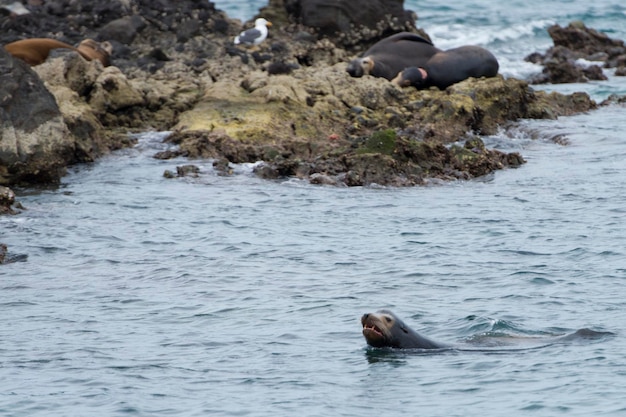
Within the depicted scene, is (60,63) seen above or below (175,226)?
above

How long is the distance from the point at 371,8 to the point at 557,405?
70.3 feet

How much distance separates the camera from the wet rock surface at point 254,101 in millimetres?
17953

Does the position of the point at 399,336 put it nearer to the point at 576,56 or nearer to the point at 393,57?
the point at 393,57

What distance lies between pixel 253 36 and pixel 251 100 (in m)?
6.50

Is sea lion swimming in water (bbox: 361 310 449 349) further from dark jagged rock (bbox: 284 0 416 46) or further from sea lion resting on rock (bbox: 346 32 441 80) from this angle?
dark jagged rock (bbox: 284 0 416 46)

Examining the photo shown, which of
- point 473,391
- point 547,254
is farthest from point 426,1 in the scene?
point 473,391

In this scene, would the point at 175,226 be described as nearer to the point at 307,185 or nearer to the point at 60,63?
the point at 307,185

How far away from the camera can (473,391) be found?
8.85 metres

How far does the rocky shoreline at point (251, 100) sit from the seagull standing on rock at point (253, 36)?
0.22m

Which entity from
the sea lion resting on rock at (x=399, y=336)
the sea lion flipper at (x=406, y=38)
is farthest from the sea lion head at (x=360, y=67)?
the sea lion resting on rock at (x=399, y=336)

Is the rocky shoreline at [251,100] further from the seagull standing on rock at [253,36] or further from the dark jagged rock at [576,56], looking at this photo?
the seagull standing on rock at [253,36]

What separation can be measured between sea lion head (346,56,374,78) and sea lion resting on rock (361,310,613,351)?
1331 cm

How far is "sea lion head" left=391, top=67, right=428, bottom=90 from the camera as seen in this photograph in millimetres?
22688

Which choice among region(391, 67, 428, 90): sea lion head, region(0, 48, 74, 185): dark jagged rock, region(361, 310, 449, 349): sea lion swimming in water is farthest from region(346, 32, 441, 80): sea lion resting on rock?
region(361, 310, 449, 349): sea lion swimming in water
